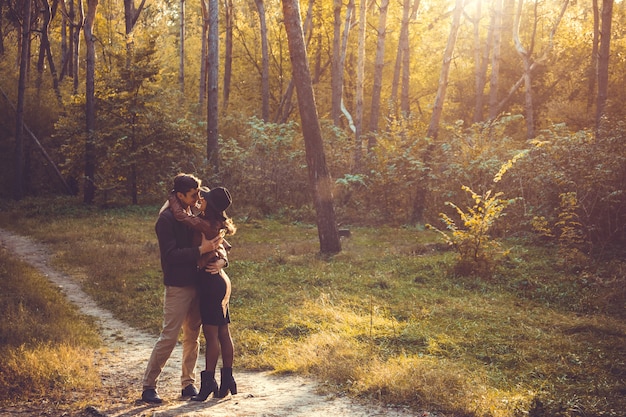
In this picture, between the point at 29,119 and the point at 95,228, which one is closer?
the point at 95,228

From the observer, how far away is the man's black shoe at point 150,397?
589 cm

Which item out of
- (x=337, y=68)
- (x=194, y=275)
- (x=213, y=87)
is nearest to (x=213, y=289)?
(x=194, y=275)

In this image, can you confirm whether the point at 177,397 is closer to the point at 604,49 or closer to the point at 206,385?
the point at 206,385

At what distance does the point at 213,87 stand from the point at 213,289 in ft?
58.1

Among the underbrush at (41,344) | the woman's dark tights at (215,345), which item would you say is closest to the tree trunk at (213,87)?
the underbrush at (41,344)

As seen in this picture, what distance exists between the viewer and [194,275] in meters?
5.84

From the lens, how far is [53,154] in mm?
29062

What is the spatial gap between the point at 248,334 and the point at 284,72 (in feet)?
108

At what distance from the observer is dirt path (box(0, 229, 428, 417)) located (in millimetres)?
5609

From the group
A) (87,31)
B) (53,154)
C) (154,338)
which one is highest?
(87,31)

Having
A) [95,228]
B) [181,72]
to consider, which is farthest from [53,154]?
[95,228]

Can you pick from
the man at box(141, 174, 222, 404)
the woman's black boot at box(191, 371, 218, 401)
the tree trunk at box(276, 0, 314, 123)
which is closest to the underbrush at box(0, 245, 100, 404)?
the man at box(141, 174, 222, 404)

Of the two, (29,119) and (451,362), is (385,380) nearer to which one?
(451,362)

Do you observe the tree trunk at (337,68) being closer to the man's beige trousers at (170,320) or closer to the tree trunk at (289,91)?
the tree trunk at (289,91)
